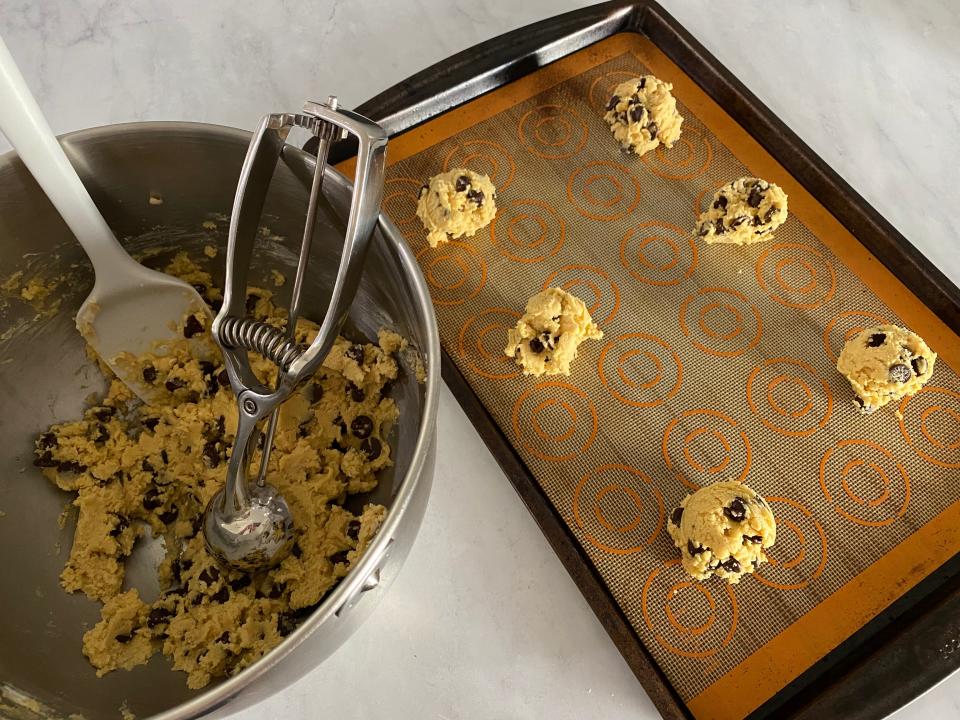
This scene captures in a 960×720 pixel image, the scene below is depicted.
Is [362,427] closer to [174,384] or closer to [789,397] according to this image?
[174,384]

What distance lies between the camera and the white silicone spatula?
770 millimetres

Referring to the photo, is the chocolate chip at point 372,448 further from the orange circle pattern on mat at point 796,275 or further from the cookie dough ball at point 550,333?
the orange circle pattern on mat at point 796,275

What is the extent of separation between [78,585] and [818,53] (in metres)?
1.42

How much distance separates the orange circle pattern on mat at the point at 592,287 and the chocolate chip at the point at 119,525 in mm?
625

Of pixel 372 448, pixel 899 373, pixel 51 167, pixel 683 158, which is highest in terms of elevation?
pixel 51 167

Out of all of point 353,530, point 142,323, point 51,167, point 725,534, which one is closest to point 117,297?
point 142,323

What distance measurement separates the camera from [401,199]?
3.70ft

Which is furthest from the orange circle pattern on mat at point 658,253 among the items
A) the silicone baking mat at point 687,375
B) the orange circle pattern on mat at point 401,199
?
the orange circle pattern on mat at point 401,199

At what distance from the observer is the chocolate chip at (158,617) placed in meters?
0.80

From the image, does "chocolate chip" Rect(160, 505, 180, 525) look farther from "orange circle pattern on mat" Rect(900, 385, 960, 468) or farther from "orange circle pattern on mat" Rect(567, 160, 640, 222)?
"orange circle pattern on mat" Rect(900, 385, 960, 468)

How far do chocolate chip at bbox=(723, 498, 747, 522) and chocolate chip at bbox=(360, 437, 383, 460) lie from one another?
416 mm

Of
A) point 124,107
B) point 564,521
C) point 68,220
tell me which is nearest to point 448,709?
point 564,521

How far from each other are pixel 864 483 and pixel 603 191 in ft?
1.82

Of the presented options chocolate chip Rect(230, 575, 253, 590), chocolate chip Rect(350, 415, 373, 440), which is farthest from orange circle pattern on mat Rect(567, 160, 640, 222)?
chocolate chip Rect(230, 575, 253, 590)
